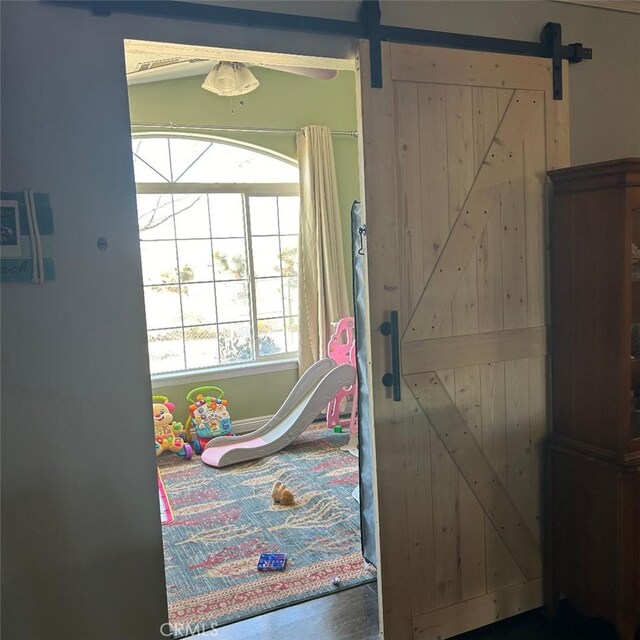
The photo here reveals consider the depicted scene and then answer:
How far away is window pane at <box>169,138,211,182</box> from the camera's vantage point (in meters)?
4.99

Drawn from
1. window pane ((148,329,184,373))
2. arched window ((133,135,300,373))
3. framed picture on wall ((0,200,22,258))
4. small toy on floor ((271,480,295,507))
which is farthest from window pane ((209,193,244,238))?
framed picture on wall ((0,200,22,258))

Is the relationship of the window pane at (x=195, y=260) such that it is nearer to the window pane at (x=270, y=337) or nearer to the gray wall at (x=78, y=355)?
the window pane at (x=270, y=337)

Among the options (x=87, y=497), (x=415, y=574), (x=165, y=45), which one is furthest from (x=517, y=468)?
(x=165, y=45)

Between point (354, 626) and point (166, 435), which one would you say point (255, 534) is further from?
point (166, 435)

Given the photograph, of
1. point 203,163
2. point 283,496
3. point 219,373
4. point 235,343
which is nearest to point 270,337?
point 235,343

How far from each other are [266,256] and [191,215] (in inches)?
29.3

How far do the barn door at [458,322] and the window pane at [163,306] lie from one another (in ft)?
10.7

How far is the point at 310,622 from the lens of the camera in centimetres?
246

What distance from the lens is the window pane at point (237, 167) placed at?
511 cm

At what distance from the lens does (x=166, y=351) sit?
201 inches

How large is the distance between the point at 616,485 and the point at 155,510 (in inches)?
63.6

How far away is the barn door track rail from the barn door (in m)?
0.05

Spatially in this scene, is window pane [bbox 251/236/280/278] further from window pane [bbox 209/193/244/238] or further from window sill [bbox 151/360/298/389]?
window sill [bbox 151/360/298/389]

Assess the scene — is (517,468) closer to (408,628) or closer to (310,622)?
(408,628)
